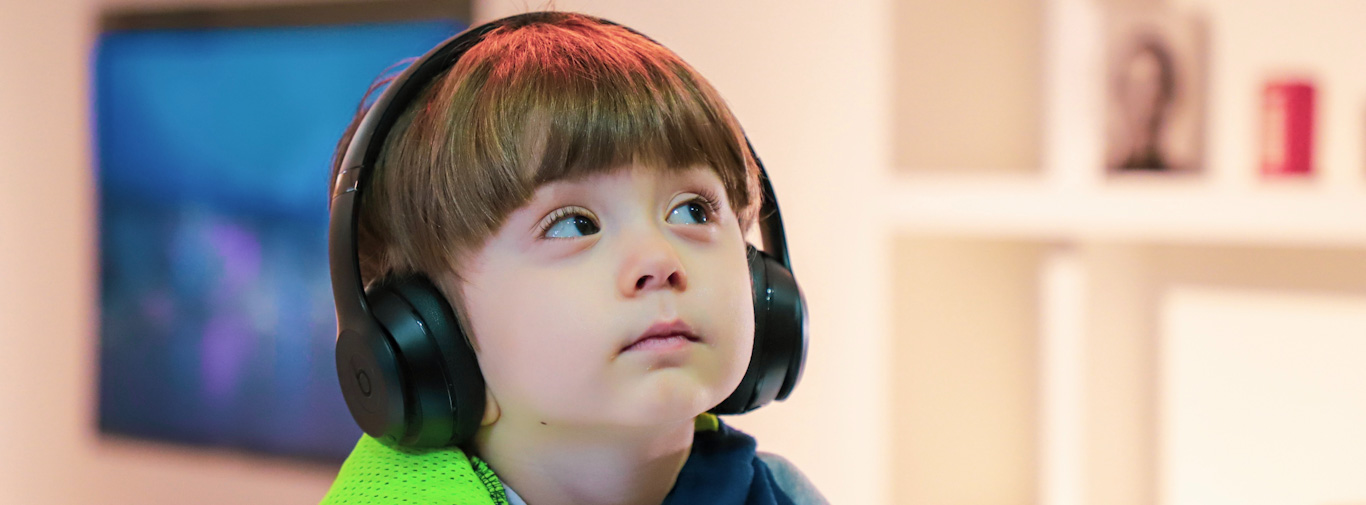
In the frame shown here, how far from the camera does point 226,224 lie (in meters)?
2.00

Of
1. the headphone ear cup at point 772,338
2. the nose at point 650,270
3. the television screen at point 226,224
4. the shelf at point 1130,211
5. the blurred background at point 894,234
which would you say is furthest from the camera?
the television screen at point 226,224

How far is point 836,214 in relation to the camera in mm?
1593

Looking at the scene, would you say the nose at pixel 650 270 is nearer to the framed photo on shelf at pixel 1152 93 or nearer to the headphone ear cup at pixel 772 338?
the headphone ear cup at pixel 772 338

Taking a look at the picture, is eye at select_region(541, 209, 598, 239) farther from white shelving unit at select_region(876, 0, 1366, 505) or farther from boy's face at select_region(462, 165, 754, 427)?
white shelving unit at select_region(876, 0, 1366, 505)

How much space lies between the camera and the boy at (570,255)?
575mm

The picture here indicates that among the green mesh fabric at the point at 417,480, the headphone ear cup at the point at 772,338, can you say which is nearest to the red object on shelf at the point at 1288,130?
the headphone ear cup at the point at 772,338

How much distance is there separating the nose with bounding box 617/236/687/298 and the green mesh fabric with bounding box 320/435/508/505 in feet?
0.49

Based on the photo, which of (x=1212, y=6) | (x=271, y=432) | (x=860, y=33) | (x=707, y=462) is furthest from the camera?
(x=271, y=432)

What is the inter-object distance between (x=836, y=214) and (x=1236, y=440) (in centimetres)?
77

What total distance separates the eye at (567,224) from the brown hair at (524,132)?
0.8 inches

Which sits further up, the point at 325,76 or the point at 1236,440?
the point at 325,76

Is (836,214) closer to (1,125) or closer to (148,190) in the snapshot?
(148,190)

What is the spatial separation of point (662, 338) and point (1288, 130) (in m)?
A: 1.34

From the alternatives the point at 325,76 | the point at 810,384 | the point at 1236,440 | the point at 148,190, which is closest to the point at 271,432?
the point at 148,190
